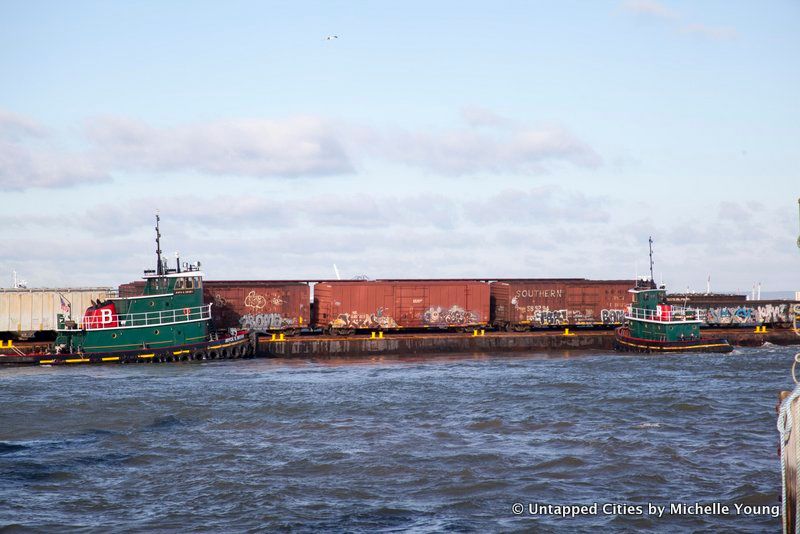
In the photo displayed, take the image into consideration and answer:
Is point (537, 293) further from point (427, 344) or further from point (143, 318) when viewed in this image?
point (143, 318)

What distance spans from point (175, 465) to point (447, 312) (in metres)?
34.5

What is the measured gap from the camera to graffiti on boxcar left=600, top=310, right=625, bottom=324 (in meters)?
58.9

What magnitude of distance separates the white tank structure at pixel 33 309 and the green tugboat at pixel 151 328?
357cm

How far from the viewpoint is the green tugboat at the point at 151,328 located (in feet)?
153

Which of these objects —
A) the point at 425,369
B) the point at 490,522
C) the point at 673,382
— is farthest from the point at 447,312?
the point at 490,522

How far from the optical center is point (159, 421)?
100 feet

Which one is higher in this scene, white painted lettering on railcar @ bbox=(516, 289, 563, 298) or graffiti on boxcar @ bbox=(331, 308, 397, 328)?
white painted lettering on railcar @ bbox=(516, 289, 563, 298)

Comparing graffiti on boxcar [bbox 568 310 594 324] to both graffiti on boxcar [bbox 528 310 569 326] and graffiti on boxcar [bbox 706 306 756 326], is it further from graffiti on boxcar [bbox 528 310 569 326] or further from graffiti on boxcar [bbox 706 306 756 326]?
graffiti on boxcar [bbox 706 306 756 326]

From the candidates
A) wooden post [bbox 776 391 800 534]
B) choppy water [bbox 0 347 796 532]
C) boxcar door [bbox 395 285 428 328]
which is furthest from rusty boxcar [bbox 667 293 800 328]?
wooden post [bbox 776 391 800 534]

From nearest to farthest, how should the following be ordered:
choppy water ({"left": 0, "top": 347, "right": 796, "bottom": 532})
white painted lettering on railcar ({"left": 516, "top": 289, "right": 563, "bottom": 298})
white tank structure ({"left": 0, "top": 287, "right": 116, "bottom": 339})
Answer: choppy water ({"left": 0, "top": 347, "right": 796, "bottom": 532}), white tank structure ({"left": 0, "top": 287, "right": 116, "bottom": 339}), white painted lettering on railcar ({"left": 516, "top": 289, "right": 563, "bottom": 298})

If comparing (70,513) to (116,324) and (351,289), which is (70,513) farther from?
(351,289)

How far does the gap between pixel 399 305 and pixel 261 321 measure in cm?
994

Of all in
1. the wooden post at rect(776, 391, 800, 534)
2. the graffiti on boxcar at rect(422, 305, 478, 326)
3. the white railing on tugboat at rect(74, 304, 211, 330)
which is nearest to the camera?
the wooden post at rect(776, 391, 800, 534)

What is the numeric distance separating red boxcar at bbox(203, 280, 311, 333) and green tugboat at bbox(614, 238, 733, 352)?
23877mm
